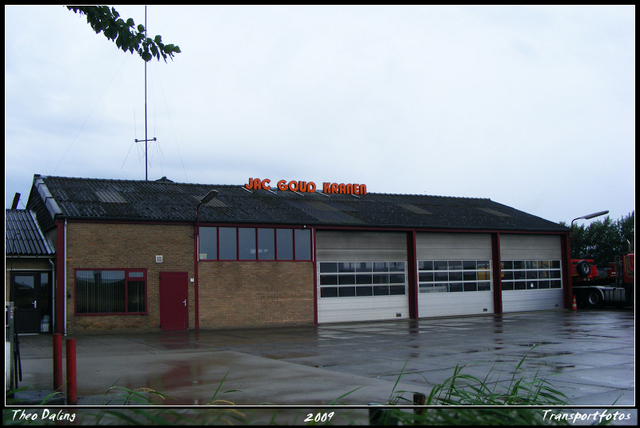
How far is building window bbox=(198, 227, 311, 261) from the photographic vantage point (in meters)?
25.3

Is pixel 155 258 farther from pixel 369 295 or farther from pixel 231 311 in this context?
pixel 369 295

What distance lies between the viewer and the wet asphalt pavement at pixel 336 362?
30.5 ft

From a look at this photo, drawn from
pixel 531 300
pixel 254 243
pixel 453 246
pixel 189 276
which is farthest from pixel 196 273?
pixel 531 300

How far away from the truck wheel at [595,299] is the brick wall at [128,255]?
2359 cm

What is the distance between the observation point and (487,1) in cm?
501

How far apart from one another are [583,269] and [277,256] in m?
20.0

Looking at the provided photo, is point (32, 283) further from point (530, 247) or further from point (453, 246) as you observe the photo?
point (530, 247)

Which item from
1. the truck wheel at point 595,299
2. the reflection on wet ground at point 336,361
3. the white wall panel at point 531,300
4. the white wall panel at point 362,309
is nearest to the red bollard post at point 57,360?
the reflection on wet ground at point 336,361

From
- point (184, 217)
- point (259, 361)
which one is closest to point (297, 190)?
point (184, 217)

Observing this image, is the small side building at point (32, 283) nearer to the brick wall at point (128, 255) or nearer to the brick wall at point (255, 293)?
the brick wall at point (128, 255)

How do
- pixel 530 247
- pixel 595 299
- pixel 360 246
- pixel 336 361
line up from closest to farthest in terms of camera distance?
1. pixel 336 361
2. pixel 360 246
3. pixel 530 247
4. pixel 595 299

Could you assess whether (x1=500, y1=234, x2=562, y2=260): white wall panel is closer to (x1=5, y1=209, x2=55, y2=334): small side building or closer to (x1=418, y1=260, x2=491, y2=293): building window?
(x1=418, y1=260, x2=491, y2=293): building window

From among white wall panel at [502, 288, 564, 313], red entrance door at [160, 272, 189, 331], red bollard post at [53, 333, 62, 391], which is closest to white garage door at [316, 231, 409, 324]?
red entrance door at [160, 272, 189, 331]

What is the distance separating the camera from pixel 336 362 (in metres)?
13.4
